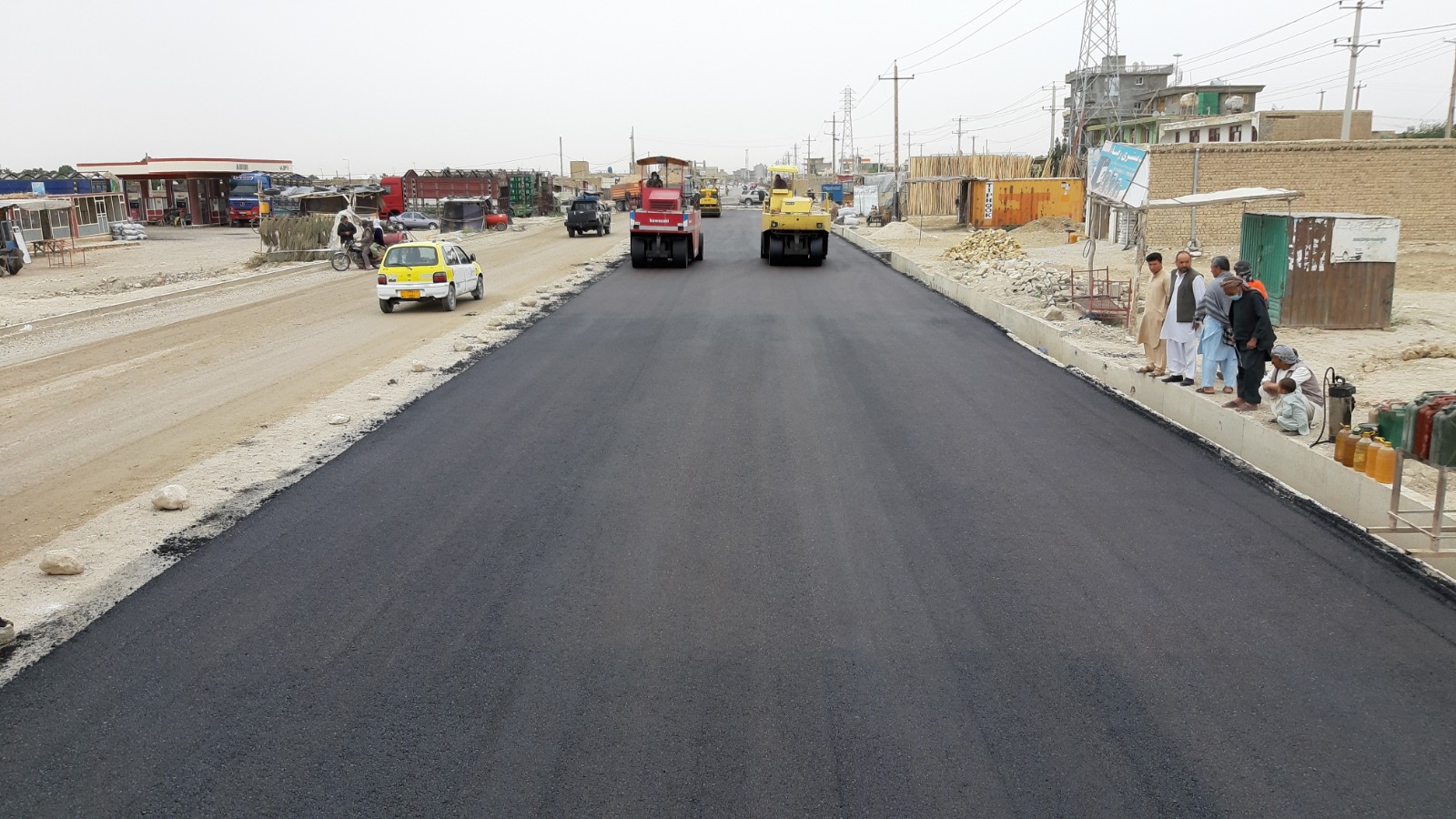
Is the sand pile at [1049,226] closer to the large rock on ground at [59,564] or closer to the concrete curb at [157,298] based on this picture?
the concrete curb at [157,298]

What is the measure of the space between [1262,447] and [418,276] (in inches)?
679

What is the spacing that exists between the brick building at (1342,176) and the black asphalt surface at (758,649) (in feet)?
77.5

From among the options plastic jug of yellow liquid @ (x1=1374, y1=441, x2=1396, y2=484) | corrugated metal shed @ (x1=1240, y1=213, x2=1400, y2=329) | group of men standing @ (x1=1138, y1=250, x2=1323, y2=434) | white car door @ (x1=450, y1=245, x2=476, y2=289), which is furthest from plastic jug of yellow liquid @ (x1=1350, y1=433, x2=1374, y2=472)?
white car door @ (x1=450, y1=245, x2=476, y2=289)

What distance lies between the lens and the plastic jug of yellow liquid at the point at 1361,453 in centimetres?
861

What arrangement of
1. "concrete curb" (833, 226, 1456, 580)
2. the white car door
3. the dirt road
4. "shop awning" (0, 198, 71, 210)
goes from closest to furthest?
1. "concrete curb" (833, 226, 1456, 580)
2. the dirt road
3. the white car door
4. "shop awning" (0, 198, 71, 210)

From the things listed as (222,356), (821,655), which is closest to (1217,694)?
(821,655)

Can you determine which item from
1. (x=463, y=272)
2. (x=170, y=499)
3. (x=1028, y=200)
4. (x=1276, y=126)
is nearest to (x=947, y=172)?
(x=1028, y=200)

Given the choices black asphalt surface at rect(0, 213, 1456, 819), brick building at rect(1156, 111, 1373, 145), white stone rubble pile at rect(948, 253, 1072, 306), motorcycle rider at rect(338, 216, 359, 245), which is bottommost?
black asphalt surface at rect(0, 213, 1456, 819)

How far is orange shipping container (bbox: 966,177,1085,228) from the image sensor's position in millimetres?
49562

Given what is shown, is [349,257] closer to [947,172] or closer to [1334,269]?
[1334,269]

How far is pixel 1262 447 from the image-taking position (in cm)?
1027

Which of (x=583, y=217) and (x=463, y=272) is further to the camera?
(x=583, y=217)

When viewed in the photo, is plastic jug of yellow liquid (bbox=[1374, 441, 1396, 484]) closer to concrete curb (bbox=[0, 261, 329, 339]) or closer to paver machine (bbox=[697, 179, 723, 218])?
concrete curb (bbox=[0, 261, 329, 339])

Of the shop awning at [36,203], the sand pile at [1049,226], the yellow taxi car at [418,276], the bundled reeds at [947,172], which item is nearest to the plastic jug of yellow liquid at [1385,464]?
the yellow taxi car at [418,276]
